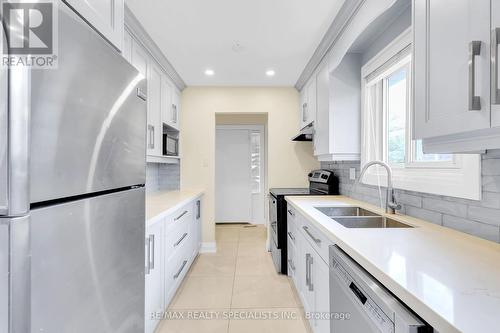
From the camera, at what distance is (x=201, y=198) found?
3635 mm

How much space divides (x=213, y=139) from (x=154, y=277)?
2259 mm

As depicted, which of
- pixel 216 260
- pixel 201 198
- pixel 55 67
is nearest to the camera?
pixel 55 67

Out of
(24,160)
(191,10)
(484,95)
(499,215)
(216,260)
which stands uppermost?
(191,10)

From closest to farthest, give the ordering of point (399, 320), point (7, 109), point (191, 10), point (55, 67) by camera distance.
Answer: point (7, 109) < point (55, 67) < point (399, 320) < point (191, 10)

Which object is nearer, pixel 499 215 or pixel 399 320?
pixel 399 320

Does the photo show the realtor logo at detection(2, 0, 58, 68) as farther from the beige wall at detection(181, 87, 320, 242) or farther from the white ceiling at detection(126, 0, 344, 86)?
the beige wall at detection(181, 87, 320, 242)

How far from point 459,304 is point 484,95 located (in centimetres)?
60

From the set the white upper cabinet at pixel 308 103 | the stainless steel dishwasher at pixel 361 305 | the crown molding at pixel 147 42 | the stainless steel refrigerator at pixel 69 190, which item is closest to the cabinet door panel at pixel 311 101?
the white upper cabinet at pixel 308 103

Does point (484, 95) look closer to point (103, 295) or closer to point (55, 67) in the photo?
point (55, 67)

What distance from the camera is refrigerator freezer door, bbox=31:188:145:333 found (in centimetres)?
55

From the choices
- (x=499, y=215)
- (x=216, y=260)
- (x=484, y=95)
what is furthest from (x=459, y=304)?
(x=216, y=260)

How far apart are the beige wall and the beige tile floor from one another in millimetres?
807

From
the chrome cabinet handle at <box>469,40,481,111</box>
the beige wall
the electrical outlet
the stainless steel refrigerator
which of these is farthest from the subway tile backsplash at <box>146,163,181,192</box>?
the chrome cabinet handle at <box>469,40,481,111</box>

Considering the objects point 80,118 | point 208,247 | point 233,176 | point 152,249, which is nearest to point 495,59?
point 80,118
